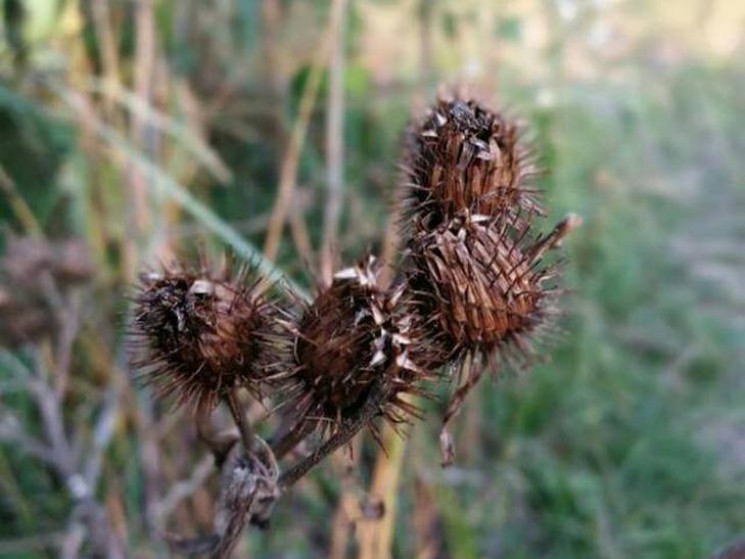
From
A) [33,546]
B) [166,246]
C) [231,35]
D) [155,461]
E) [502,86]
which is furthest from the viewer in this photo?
[502,86]

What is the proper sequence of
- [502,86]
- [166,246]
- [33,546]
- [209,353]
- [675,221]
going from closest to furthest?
[209,353], [33,546], [166,246], [502,86], [675,221]

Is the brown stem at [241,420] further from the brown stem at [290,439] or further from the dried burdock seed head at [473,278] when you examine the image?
the dried burdock seed head at [473,278]

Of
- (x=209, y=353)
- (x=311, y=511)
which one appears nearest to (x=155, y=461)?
(x=311, y=511)

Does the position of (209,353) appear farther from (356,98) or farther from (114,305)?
(356,98)

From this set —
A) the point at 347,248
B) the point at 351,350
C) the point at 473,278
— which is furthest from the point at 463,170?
the point at 347,248

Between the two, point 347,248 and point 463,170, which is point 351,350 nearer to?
point 463,170

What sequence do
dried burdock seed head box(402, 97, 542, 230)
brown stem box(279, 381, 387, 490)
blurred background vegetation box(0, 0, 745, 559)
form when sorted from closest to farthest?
brown stem box(279, 381, 387, 490)
dried burdock seed head box(402, 97, 542, 230)
blurred background vegetation box(0, 0, 745, 559)

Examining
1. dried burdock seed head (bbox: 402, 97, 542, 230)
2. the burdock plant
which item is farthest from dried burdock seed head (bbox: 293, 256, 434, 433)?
dried burdock seed head (bbox: 402, 97, 542, 230)

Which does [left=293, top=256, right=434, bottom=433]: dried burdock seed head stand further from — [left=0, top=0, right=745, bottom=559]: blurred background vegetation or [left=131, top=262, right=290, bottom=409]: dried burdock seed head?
[left=0, top=0, right=745, bottom=559]: blurred background vegetation
